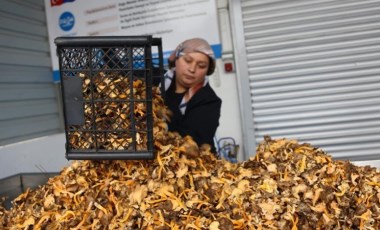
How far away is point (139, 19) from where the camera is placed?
14.2ft

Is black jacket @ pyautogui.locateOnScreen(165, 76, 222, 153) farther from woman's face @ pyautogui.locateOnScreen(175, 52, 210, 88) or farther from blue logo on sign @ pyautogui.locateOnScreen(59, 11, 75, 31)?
blue logo on sign @ pyautogui.locateOnScreen(59, 11, 75, 31)

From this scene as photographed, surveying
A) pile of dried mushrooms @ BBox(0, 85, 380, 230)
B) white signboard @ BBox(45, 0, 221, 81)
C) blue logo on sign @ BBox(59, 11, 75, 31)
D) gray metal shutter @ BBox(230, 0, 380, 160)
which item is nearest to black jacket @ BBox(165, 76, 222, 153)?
pile of dried mushrooms @ BBox(0, 85, 380, 230)

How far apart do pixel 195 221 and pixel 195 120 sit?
107cm

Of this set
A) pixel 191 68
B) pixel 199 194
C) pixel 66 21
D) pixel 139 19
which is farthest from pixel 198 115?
pixel 66 21

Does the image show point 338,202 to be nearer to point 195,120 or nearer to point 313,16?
point 195,120

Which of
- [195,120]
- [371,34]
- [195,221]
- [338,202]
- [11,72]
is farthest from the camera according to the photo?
[371,34]

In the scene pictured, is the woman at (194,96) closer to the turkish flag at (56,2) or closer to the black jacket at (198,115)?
the black jacket at (198,115)

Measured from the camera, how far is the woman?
2195mm

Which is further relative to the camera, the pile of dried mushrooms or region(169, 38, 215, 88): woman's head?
region(169, 38, 215, 88): woman's head

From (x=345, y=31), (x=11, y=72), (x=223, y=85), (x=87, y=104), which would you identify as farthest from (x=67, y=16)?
(x=87, y=104)

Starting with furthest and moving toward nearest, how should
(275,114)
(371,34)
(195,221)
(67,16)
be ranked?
(67,16) < (275,114) < (371,34) < (195,221)

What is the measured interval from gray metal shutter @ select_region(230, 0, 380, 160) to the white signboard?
0.39 meters

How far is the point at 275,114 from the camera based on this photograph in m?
4.21

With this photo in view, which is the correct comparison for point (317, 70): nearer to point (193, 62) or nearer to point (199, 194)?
point (193, 62)
